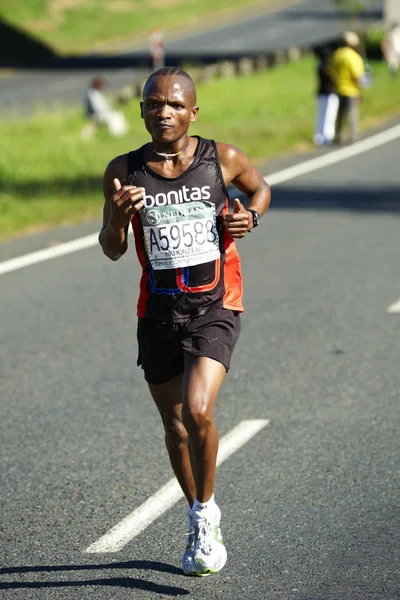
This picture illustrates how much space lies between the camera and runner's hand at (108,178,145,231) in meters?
4.66

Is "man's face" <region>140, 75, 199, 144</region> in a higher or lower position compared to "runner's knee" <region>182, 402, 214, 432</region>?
higher

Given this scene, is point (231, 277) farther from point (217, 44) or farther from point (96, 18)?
point (96, 18)

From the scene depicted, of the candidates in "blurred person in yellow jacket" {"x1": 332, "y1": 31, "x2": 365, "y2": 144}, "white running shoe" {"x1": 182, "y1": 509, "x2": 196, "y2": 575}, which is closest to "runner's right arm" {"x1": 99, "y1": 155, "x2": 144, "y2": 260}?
"white running shoe" {"x1": 182, "y1": 509, "x2": 196, "y2": 575}

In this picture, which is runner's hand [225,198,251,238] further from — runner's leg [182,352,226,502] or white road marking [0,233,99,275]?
white road marking [0,233,99,275]

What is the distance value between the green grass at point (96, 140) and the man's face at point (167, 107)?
367 inches

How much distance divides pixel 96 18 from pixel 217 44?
911 cm

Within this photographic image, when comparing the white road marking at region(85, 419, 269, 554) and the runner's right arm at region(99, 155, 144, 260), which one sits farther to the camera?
the white road marking at region(85, 419, 269, 554)

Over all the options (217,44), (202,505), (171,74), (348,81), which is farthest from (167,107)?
(217,44)

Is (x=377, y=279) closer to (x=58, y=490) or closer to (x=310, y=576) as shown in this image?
(x=58, y=490)

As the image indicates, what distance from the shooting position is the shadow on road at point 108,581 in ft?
16.1

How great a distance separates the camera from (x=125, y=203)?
15.3 ft

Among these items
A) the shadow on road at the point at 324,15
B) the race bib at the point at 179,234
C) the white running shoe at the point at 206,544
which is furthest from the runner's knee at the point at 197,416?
the shadow on road at the point at 324,15

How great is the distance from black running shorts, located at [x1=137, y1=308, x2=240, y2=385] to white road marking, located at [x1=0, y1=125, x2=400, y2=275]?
7.04 meters

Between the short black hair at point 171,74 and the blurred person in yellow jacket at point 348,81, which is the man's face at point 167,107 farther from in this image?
the blurred person in yellow jacket at point 348,81
